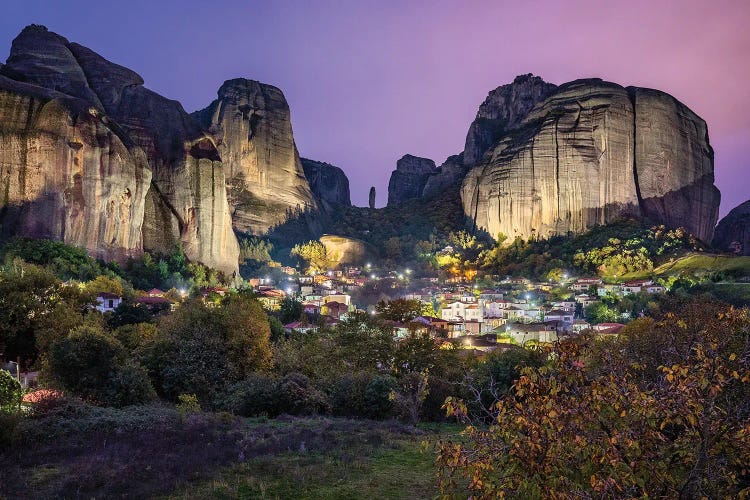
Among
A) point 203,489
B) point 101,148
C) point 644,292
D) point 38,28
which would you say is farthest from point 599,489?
point 38,28

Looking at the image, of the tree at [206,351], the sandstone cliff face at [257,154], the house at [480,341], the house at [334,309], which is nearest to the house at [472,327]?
the house at [480,341]

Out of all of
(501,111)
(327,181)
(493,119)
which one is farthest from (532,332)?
(327,181)

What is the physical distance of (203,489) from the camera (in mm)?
9781

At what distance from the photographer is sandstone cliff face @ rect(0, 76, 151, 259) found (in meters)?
49.9

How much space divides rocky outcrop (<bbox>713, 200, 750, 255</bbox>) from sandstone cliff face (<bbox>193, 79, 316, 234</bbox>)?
97.9 meters

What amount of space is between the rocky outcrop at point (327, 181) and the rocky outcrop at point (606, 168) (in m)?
69.2

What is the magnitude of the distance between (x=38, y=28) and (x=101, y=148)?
2813 cm

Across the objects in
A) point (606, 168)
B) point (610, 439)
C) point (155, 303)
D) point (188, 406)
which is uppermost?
point (606, 168)

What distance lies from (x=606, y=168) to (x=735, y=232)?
4922 cm

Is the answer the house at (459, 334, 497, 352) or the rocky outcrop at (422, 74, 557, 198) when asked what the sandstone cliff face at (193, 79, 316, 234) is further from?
the house at (459, 334, 497, 352)

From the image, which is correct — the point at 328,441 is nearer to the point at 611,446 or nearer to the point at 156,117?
the point at 611,446

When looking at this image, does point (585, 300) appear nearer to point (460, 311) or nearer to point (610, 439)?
point (460, 311)

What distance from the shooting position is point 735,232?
127938mm

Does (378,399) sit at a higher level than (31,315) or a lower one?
lower
